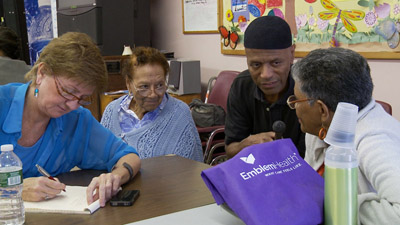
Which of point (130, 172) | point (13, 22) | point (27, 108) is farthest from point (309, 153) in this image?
point (13, 22)

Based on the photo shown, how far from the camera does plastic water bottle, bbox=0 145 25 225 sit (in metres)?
1.23

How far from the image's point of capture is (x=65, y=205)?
1346mm

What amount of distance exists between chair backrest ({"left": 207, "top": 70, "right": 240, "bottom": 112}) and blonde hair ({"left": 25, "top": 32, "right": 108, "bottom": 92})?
1903 mm

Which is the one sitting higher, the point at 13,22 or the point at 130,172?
the point at 13,22

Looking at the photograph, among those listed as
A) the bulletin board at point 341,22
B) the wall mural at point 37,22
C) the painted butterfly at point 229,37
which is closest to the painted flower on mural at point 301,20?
the bulletin board at point 341,22

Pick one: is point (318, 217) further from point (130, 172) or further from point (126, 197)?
point (130, 172)

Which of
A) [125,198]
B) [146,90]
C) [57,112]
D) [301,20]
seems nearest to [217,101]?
[301,20]

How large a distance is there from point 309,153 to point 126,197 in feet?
2.26

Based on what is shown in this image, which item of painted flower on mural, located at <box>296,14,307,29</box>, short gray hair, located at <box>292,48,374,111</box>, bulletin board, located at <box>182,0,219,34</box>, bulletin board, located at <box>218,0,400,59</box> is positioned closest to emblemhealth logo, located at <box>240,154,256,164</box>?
short gray hair, located at <box>292,48,374,111</box>

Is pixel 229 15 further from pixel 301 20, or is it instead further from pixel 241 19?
pixel 301 20

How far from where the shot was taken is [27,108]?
5.45 ft

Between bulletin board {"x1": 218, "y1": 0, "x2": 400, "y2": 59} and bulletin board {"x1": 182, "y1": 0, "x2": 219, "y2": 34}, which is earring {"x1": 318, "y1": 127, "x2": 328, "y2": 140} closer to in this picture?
bulletin board {"x1": 218, "y1": 0, "x2": 400, "y2": 59}

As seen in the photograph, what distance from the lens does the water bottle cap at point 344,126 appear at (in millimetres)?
918

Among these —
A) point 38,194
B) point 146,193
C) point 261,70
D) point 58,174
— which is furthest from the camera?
point 261,70
